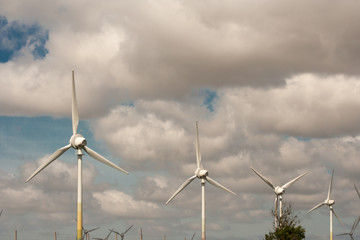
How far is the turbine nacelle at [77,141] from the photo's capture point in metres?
86.1

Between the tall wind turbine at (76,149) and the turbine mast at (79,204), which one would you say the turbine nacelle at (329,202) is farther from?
the turbine mast at (79,204)

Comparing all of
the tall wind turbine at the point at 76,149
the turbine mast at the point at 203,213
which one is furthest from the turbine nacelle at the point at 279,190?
the tall wind turbine at the point at 76,149

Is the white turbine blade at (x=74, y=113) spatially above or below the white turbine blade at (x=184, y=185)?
above

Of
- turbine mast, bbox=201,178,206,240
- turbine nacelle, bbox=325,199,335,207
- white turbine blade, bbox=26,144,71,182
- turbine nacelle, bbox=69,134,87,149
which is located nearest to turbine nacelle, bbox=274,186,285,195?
turbine mast, bbox=201,178,206,240

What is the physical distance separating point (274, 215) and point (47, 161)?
76.3 meters

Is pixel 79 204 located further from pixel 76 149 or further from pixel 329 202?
pixel 329 202

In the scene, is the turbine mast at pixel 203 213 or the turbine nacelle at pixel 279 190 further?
the turbine nacelle at pixel 279 190

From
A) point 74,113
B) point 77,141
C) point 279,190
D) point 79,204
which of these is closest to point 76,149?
point 77,141

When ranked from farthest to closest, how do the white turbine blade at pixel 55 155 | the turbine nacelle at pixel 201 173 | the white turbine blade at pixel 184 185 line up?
the turbine nacelle at pixel 201 173, the white turbine blade at pixel 184 185, the white turbine blade at pixel 55 155

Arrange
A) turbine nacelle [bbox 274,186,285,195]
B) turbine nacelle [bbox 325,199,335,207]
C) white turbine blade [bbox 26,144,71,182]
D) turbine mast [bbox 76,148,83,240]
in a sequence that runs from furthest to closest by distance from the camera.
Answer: turbine nacelle [bbox 325,199,335,207] < turbine nacelle [bbox 274,186,285,195] < white turbine blade [bbox 26,144,71,182] < turbine mast [bbox 76,148,83,240]

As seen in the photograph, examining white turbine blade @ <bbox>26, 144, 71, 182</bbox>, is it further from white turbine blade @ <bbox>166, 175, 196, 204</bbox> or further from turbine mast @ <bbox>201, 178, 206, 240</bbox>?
turbine mast @ <bbox>201, 178, 206, 240</bbox>

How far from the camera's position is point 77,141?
8619 cm

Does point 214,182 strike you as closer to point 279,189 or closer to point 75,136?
point 279,189

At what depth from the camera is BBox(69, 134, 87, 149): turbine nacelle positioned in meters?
86.1
